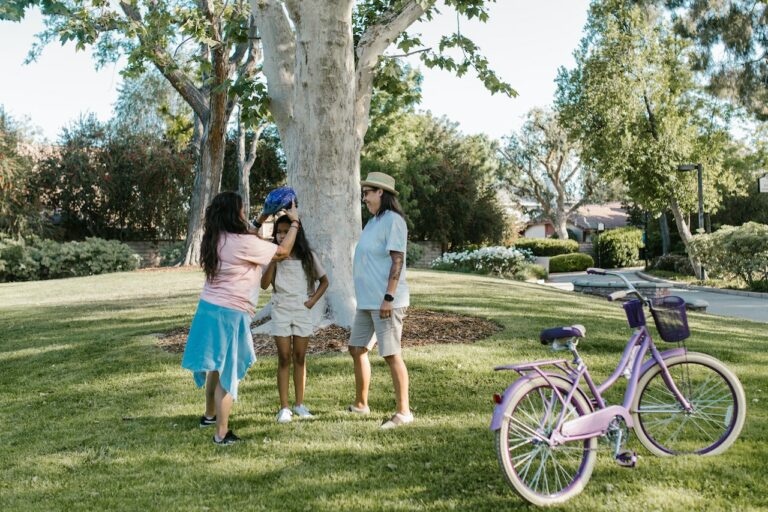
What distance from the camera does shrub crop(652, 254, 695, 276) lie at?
34.7 meters

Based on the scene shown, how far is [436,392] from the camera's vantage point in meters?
6.29

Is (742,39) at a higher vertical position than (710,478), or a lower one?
higher

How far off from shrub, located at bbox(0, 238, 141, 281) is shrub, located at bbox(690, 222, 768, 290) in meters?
21.7

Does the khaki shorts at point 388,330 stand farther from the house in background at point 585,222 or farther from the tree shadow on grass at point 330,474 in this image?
the house in background at point 585,222

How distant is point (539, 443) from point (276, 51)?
22.5 feet

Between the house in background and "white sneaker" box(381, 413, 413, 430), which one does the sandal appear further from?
the house in background

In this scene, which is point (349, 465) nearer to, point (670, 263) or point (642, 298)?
point (642, 298)

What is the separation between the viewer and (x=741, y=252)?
23.5 metres

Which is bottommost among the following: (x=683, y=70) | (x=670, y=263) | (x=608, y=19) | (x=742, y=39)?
(x=670, y=263)

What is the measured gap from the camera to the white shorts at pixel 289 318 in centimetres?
543

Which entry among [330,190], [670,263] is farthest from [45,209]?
[670,263]

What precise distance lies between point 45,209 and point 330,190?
23.9 meters

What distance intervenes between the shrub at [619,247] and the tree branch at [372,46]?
37.6 meters

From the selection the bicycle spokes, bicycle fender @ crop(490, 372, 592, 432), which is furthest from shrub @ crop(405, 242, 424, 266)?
bicycle fender @ crop(490, 372, 592, 432)
